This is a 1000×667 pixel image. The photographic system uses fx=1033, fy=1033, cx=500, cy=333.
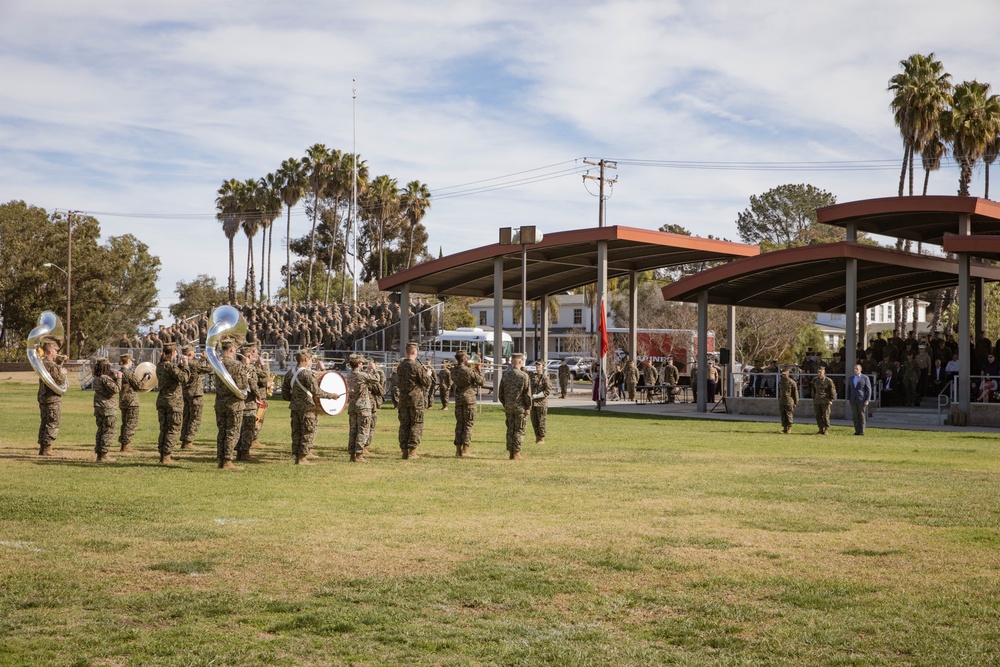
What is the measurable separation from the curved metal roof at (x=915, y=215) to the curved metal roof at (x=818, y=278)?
3.77 feet

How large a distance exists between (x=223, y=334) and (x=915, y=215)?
20659 mm

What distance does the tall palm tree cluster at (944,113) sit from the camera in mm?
44500

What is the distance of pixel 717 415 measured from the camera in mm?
29453

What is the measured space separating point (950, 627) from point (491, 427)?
689 inches

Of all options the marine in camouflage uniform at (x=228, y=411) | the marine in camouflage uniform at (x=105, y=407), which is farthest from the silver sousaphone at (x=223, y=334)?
the marine in camouflage uniform at (x=105, y=407)

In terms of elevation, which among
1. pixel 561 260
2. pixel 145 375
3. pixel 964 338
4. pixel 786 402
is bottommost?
pixel 786 402

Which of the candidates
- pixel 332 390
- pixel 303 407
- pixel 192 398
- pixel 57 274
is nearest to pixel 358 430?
pixel 332 390

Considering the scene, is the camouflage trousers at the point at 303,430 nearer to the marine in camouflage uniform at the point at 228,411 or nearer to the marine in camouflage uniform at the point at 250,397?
the marine in camouflage uniform at the point at 250,397

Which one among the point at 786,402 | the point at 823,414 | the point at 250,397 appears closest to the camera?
the point at 250,397

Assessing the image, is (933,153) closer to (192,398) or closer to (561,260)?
(561,260)

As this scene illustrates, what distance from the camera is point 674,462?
1593cm

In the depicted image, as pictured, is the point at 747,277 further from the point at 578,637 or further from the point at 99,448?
the point at 578,637

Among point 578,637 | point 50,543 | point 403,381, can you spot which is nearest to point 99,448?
point 403,381

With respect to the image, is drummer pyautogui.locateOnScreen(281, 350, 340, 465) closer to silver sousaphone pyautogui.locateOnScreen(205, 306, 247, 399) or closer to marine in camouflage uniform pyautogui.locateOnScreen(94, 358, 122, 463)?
silver sousaphone pyautogui.locateOnScreen(205, 306, 247, 399)
